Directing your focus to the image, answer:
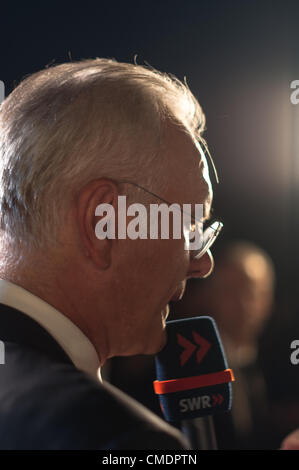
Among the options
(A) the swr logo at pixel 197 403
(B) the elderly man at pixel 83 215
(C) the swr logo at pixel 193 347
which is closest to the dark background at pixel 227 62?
(B) the elderly man at pixel 83 215

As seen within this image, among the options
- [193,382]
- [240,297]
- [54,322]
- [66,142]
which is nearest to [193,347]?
[193,382]

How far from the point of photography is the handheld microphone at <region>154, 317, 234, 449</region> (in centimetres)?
109

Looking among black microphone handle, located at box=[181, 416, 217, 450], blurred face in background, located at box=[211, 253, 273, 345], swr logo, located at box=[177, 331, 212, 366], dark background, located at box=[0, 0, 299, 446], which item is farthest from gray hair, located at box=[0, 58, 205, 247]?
blurred face in background, located at box=[211, 253, 273, 345]

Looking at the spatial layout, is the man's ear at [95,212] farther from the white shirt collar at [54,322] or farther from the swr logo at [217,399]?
the swr logo at [217,399]

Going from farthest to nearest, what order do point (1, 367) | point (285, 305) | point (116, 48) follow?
1. point (285, 305)
2. point (116, 48)
3. point (1, 367)

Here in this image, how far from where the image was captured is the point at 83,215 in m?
0.85

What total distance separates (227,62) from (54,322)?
242cm

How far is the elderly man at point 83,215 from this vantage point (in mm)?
796

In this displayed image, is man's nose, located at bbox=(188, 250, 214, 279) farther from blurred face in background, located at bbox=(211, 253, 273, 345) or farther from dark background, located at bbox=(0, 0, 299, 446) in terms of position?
blurred face in background, located at bbox=(211, 253, 273, 345)

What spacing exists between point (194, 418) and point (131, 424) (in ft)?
1.70

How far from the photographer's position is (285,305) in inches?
158

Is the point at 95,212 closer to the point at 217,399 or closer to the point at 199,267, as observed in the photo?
the point at 199,267

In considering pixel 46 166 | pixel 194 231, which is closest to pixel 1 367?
pixel 46 166
